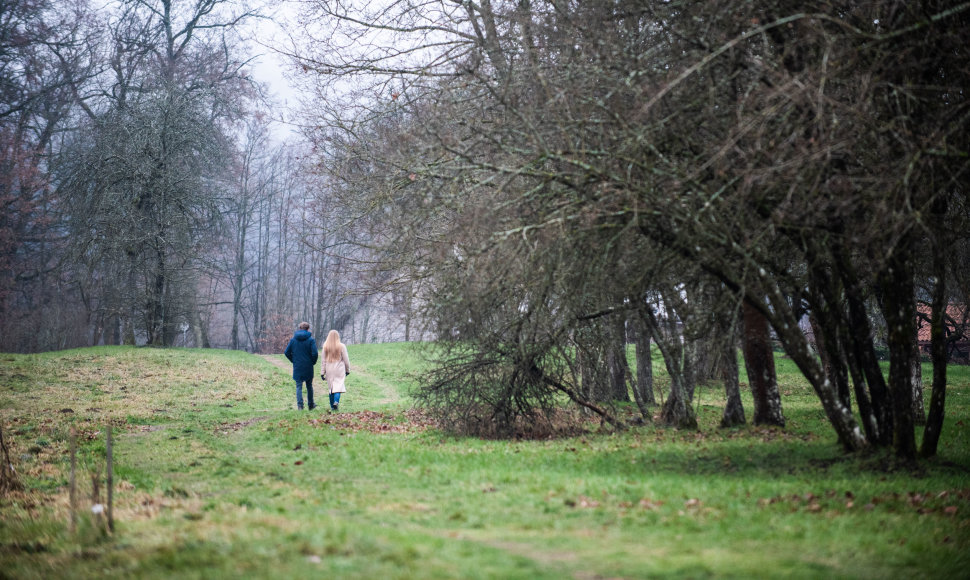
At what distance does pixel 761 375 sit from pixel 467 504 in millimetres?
9520

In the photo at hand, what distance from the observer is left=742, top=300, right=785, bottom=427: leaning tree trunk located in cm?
1462

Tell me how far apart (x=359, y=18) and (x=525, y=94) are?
775 cm

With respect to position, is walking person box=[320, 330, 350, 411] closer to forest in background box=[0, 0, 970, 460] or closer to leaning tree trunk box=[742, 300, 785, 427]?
forest in background box=[0, 0, 970, 460]

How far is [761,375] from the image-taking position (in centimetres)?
1489

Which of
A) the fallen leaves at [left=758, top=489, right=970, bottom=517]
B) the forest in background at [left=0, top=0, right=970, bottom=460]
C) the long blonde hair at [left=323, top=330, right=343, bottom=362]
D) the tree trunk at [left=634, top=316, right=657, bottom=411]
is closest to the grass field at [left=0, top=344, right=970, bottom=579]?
the fallen leaves at [left=758, top=489, right=970, bottom=517]

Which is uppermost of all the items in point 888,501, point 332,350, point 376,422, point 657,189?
point 657,189

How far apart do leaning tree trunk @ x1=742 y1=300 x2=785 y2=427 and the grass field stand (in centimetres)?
53

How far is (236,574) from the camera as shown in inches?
175

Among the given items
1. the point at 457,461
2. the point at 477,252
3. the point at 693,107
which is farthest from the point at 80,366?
the point at 693,107

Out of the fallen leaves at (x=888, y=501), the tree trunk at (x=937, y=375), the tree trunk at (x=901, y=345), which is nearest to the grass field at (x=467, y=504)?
the fallen leaves at (x=888, y=501)

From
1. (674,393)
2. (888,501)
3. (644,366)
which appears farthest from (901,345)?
(644,366)

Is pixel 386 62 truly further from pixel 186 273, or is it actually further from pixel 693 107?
pixel 186 273

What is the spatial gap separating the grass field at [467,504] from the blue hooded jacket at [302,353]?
2256 mm

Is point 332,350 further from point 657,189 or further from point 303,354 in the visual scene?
point 657,189
